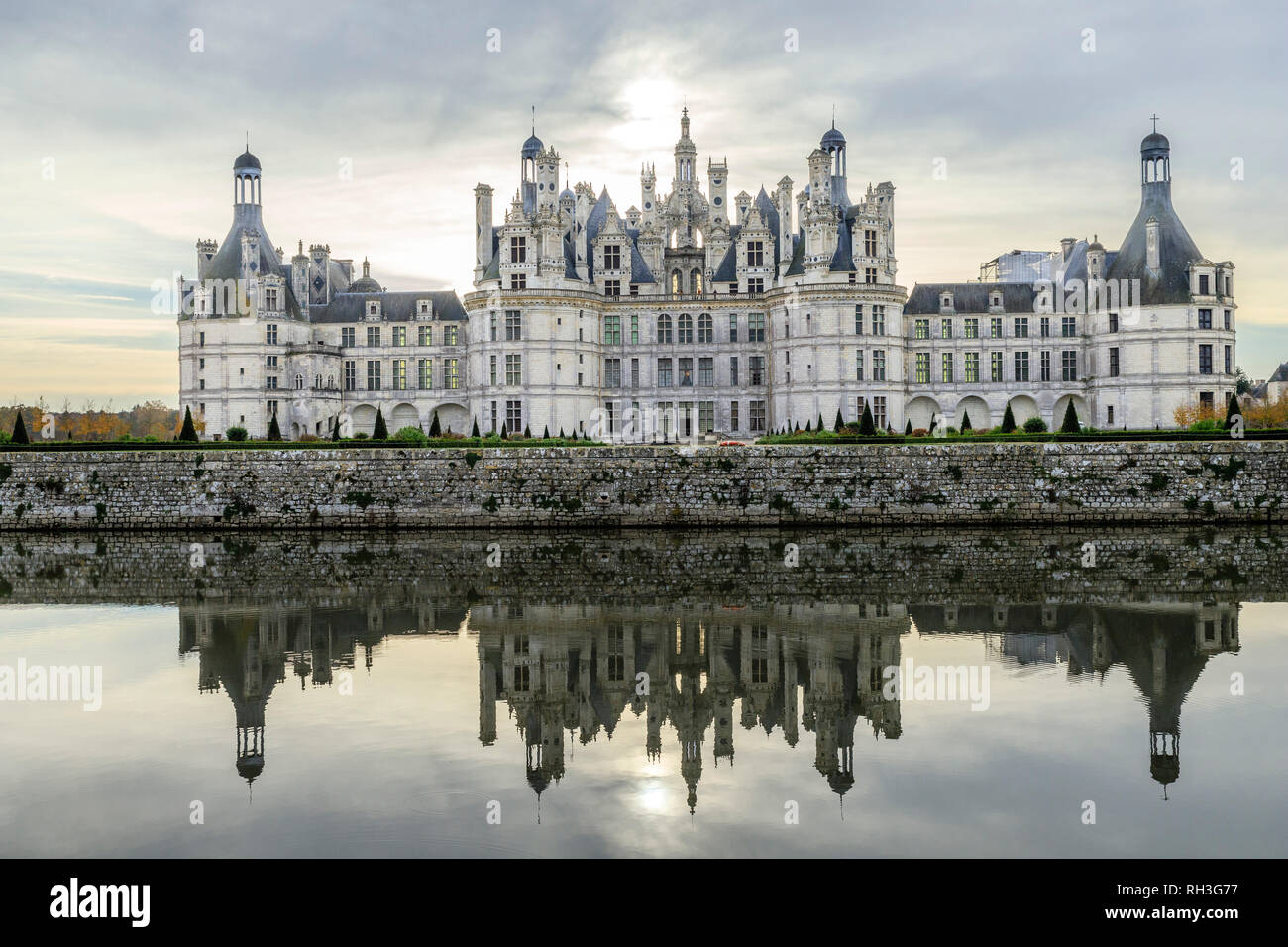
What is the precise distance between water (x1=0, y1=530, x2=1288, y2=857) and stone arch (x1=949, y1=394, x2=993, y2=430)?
3707cm

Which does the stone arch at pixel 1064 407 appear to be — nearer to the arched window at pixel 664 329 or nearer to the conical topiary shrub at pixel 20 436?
the arched window at pixel 664 329

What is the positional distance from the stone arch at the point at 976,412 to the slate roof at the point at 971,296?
499cm

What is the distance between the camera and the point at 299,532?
3197cm

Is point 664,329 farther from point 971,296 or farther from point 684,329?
point 971,296

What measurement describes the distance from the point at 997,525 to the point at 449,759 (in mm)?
24877

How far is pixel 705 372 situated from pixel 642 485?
27.2 metres

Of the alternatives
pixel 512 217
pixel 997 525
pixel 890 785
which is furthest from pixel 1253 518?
pixel 512 217

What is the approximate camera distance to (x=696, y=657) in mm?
14742

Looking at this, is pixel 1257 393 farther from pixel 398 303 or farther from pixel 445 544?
pixel 445 544

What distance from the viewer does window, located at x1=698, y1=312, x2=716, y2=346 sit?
2320 inches

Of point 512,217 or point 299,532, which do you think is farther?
point 512,217

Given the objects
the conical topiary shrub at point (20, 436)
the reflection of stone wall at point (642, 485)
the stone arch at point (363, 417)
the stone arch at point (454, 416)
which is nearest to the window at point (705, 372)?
the stone arch at point (454, 416)

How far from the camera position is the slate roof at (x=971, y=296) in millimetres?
59344
